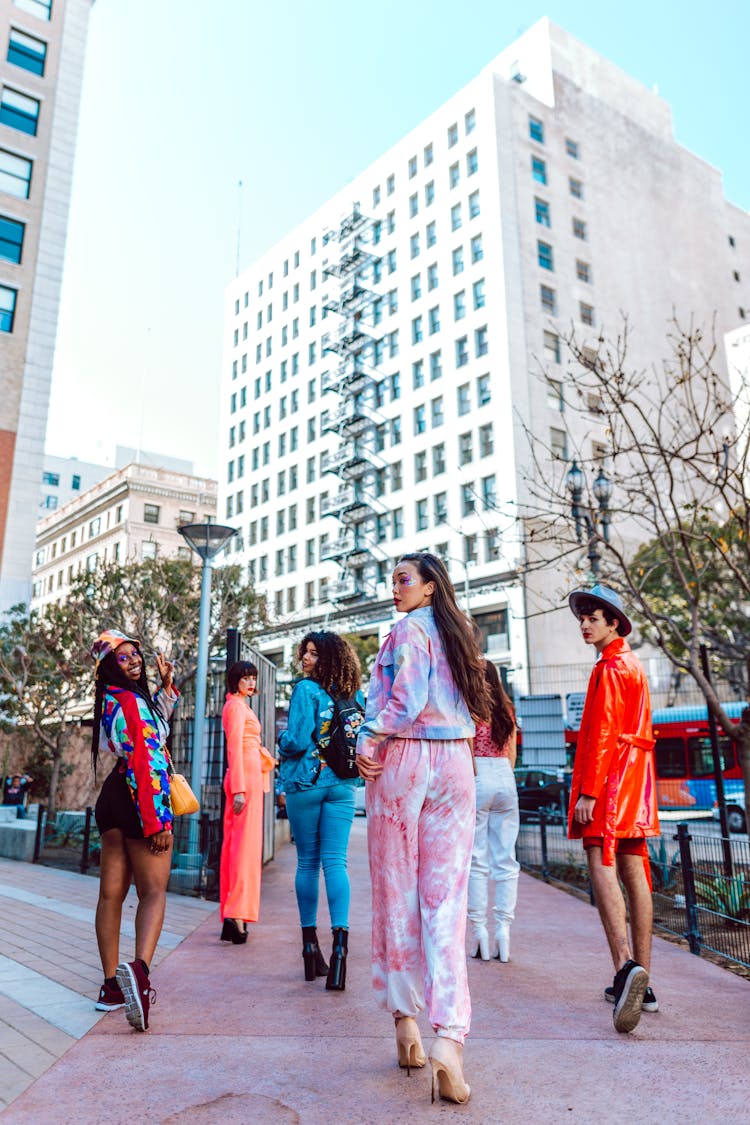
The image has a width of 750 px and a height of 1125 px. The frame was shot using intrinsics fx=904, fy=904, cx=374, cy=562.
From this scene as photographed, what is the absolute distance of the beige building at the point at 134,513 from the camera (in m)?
67.1

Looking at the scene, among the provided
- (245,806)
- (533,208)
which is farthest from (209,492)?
(245,806)

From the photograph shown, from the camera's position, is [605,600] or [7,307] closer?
[605,600]

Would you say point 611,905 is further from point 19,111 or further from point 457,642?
point 19,111

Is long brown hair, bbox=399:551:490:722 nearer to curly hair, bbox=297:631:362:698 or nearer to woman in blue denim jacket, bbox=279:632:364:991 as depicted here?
woman in blue denim jacket, bbox=279:632:364:991

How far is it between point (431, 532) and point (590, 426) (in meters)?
9.99

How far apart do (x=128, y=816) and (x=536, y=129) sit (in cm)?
5486

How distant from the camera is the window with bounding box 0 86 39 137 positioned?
31375 mm

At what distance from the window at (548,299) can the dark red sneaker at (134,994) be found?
157 feet

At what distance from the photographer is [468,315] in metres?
48.7

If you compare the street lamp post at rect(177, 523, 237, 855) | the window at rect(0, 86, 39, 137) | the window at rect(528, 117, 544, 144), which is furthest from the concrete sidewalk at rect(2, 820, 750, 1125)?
the window at rect(528, 117, 544, 144)

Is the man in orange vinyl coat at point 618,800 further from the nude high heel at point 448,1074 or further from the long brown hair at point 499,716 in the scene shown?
the nude high heel at point 448,1074

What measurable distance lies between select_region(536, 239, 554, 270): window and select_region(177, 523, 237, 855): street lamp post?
40488mm

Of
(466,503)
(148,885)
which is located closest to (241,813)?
(148,885)

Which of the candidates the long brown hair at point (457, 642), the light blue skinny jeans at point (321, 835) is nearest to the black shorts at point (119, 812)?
the light blue skinny jeans at point (321, 835)
